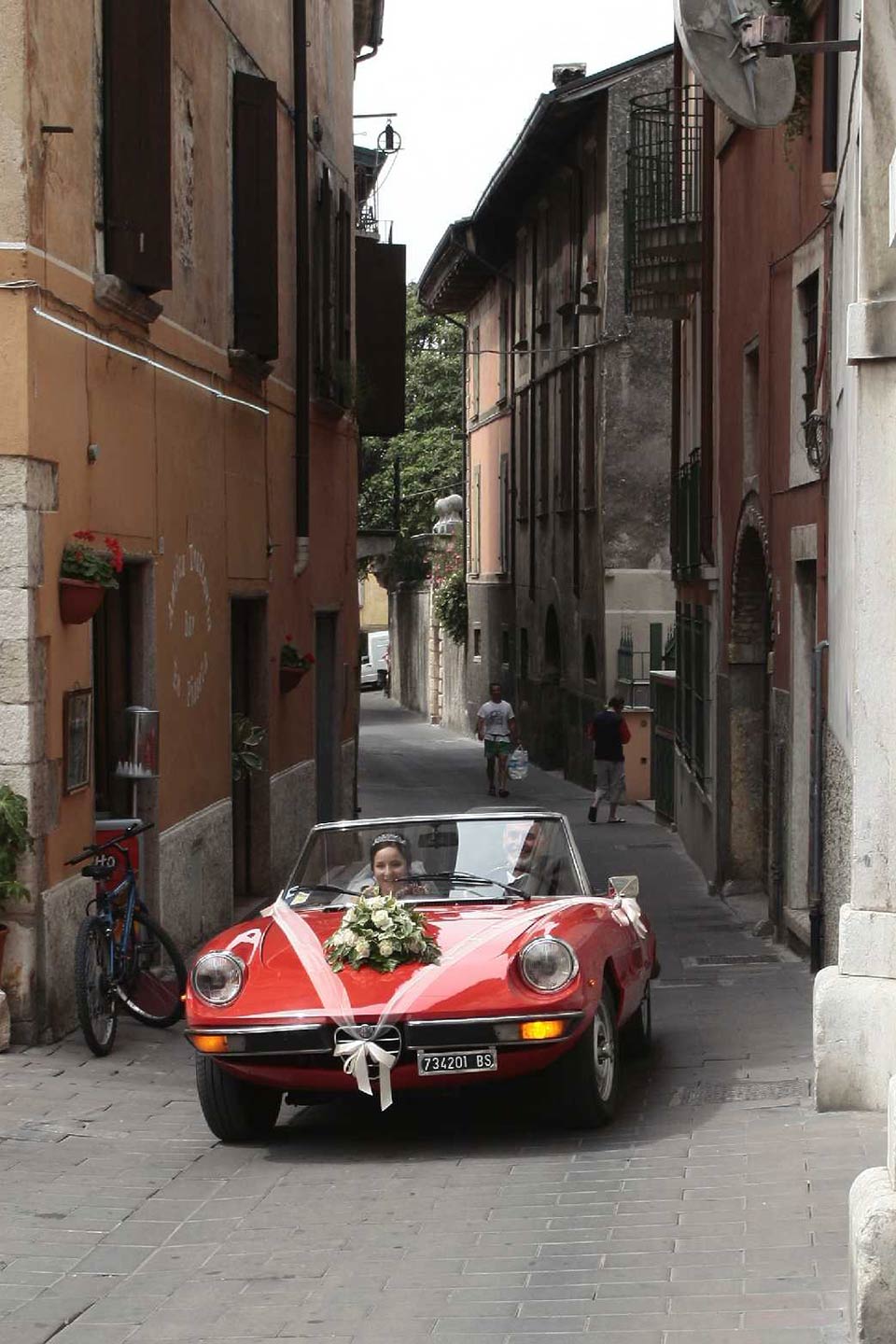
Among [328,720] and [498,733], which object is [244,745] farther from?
[498,733]

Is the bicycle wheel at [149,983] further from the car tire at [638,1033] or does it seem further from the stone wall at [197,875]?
the car tire at [638,1033]

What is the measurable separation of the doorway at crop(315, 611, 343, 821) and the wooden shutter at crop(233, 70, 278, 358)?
569cm

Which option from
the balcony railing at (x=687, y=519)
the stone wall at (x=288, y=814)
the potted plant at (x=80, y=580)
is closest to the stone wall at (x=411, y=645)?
the balcony railing at (x=687, y=519)

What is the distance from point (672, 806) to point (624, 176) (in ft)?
28.8

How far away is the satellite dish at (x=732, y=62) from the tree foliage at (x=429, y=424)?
4523 cm

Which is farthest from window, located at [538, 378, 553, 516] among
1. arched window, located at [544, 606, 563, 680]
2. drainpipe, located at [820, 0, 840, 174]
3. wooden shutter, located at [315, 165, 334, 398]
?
drainpipe, located at [820, 0, 840, 174]

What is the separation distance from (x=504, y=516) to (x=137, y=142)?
29102mm

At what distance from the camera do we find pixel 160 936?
10953 millimetres

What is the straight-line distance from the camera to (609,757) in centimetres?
2598

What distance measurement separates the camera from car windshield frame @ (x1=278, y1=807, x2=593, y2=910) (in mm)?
8977

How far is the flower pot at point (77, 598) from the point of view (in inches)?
405

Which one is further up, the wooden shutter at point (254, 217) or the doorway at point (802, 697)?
the wooden shutter at point (254, 217)

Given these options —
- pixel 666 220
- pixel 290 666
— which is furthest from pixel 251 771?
pixel 666 220

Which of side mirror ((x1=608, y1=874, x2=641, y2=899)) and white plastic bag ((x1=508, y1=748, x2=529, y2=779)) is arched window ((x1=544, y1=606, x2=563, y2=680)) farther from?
side mirror ((x1=608, y1=874, x2=641, y2=899))
